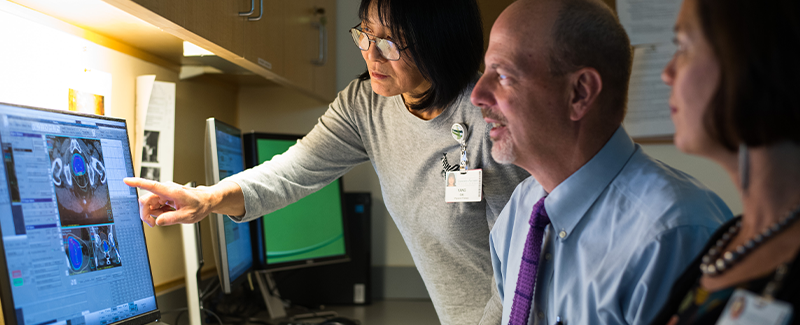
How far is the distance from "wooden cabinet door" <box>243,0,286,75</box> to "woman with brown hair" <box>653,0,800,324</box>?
1.09 m

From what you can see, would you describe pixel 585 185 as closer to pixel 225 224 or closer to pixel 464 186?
pixel 464 186

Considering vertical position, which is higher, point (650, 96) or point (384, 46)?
point (384, 46)

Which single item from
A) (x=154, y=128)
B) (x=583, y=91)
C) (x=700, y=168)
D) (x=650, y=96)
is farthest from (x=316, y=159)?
(x=700, y=168)

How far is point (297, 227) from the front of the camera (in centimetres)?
191

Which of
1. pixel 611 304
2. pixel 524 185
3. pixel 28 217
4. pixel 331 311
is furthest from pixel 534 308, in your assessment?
pixel 331 311

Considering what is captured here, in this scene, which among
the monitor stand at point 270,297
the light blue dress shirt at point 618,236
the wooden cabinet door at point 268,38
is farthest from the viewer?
the monitor stand at point 270,297

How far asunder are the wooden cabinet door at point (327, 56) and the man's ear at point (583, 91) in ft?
4.28

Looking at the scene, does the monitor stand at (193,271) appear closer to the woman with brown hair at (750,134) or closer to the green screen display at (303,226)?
the green screen display at (303,226)

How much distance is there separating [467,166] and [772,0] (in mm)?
820

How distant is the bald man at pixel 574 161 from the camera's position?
78cm

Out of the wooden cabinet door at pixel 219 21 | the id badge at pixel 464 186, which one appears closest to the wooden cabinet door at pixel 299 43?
the wooden cabinet door at pixel 219 21

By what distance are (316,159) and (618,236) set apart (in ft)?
2.67

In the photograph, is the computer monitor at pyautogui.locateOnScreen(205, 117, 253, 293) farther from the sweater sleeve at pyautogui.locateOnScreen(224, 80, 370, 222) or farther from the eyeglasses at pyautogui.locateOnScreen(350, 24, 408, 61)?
the eyeglasses at pyautogui.locateOnScreen(350, 24, 408, 61)

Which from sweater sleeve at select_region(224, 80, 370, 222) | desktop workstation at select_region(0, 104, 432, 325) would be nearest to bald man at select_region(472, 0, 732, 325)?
sweater sleeve at select_region(224, 80, 370, 222)
